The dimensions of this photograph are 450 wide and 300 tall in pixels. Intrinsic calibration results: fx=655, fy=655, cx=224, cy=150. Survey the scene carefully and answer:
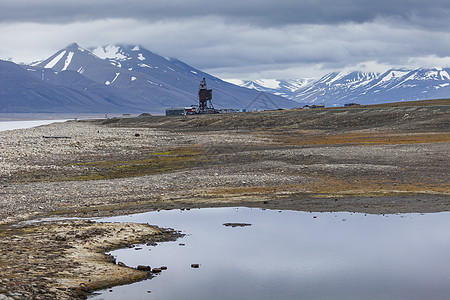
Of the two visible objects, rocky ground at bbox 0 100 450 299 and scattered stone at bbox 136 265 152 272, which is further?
rocky ground at bbox 0 100 450 299

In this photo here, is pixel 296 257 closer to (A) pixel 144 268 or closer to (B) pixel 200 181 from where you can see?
(A) pixel 144 268

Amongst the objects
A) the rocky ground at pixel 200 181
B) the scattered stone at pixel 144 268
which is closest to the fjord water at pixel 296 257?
the scattered stone at pixel 144 268

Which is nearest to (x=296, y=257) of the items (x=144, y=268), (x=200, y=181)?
(x=144, y=268)

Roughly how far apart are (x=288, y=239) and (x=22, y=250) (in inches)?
437

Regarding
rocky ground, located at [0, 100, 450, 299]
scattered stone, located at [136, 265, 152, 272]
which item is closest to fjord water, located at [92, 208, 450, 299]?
scattered stone, located at [136, 265, 152, 272]

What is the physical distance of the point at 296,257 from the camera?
2534 cm

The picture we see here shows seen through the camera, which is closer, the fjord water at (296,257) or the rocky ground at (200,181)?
the fjord water at (296,257)

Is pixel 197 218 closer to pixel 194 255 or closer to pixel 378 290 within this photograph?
pixel 194 255

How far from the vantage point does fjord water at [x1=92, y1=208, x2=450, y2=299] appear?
69.7 feet

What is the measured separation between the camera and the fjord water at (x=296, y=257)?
21234mm

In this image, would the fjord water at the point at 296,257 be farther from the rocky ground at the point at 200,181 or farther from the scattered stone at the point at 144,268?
the rocky ground at the point at 200,181

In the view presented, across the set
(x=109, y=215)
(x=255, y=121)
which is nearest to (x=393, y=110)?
(x=255, y=121)

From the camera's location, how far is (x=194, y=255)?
1017 inches

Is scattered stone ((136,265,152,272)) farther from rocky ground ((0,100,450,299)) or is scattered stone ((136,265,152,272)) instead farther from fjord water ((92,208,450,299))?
rocky ground ((0,100,450,299))
